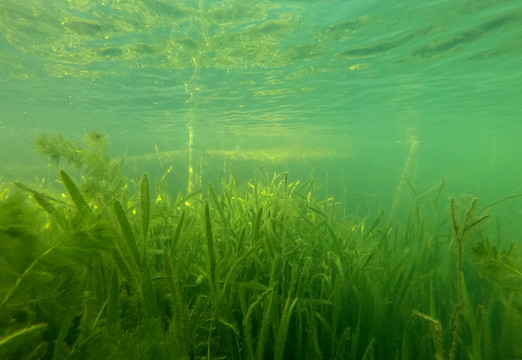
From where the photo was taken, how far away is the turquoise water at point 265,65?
978 centimetres

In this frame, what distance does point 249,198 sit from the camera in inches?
228

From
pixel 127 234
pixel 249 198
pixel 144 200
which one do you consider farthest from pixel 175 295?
pixel 249 198

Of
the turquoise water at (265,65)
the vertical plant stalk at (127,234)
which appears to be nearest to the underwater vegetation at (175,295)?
the vertical plant stalk at (127,234)

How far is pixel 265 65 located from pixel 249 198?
11.1 meters

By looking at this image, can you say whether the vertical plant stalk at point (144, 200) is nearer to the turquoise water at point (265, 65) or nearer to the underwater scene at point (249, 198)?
the underwater scene at point (249, 198)

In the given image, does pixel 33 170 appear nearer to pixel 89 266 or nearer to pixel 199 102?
pixel 199 102

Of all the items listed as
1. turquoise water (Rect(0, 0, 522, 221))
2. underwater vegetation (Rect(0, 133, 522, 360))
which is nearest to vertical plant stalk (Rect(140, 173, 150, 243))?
underwater vegetation (Rect(0, 133, 522, 360))

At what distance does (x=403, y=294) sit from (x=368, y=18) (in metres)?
10.6

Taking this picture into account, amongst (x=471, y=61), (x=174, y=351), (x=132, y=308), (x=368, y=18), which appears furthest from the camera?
(x=471, y=61)

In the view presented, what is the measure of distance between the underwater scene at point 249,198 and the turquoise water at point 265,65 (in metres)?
0.12

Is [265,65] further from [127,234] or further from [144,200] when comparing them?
[127,234]

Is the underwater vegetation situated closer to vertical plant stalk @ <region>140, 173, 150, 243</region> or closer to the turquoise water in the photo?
vertical plant stalk @ <region>140, 173, 150, 243</region>

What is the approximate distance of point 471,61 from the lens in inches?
563

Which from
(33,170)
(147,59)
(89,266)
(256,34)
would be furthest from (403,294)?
(33,170)
